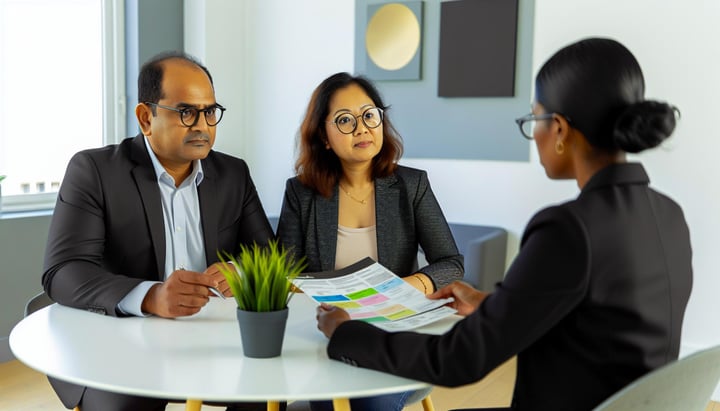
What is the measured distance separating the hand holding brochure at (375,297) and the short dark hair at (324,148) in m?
0.64

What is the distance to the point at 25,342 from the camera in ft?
4.85

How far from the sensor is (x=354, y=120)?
7.87ft

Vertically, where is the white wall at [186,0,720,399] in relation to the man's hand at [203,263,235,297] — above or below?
above

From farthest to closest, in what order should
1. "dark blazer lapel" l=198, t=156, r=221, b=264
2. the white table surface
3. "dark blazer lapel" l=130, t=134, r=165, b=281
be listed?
"dark blazer lapel" l=198, t=156, r=221, b=264, "dark blazer lapel" l=130, t=134, r=165, b=281, the white table surface

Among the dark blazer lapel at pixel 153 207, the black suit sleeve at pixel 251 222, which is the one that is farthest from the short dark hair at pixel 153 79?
the black suit sleeve at pixel 251 222

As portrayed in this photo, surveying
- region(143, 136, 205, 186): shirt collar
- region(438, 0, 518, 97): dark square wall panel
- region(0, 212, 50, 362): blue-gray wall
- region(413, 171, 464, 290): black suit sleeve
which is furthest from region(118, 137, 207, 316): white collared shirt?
region(438, 0, 518, 97): dark square wall panel

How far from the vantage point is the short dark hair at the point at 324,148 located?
8.09 feet

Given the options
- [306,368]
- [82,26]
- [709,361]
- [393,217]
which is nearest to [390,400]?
[393,217]

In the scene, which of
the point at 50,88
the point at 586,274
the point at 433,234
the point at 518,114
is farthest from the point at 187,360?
the point at 50,88

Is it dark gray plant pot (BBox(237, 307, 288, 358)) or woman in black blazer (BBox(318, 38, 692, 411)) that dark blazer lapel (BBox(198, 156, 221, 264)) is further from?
woman in black blazer (BBox(318, 38, 692, 411))

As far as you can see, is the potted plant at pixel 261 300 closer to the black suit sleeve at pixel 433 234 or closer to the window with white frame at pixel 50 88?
the black suit sleeve at pixel 433 234

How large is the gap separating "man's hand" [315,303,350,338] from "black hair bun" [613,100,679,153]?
0.63 meters

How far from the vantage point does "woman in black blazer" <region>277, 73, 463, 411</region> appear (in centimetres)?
237

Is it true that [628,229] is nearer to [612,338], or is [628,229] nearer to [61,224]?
[612,338]
